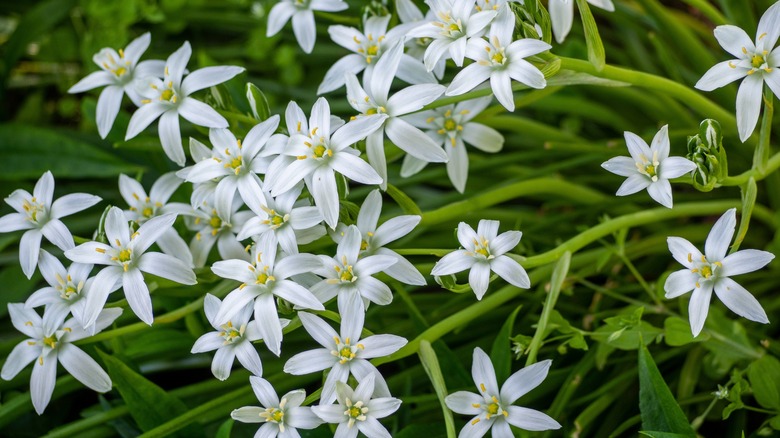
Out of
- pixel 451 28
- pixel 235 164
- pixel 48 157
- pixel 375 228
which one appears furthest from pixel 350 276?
pixel 48 157

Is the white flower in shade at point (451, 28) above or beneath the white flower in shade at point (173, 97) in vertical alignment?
above

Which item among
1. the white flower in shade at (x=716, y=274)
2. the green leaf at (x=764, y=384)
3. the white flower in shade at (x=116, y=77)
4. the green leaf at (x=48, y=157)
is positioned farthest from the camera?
the green leaf at (x=48, y=157)

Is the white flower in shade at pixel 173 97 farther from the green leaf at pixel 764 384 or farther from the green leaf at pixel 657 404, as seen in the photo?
the green leaf at pixel 764 384

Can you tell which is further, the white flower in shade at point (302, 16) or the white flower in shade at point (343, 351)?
the white flower in shade at point (302, 16)

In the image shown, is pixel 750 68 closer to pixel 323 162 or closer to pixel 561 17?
pixel 561 17

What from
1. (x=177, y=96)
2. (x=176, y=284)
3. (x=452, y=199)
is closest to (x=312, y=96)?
(x=452, y=199)

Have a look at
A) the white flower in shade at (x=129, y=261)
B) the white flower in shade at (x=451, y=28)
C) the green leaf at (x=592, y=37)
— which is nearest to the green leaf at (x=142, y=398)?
the white flower in shade at (x=129, y=261)

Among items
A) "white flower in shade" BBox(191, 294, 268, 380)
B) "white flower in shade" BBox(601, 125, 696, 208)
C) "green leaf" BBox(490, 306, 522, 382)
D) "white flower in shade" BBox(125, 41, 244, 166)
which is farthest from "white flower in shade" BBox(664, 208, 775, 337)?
"white flower in shade" BBox(125, 41, 244, 166)
